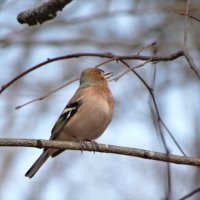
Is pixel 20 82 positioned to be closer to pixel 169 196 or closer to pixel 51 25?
pixel 51 25

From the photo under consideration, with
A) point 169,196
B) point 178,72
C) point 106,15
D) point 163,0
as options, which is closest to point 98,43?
point 106,15

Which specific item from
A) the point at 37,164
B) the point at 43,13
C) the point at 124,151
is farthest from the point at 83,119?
the point at 43,13

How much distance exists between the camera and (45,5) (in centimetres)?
442

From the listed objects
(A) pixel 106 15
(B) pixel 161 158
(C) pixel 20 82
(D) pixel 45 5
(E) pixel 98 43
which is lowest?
(C) pixel 20 82

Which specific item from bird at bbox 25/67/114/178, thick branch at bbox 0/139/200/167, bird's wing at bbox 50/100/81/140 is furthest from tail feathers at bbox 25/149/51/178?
thick branch at bbox 0/139/200/167

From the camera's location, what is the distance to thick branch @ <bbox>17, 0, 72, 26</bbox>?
14.4ft

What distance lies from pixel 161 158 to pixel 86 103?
7.77 ft

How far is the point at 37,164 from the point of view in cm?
674

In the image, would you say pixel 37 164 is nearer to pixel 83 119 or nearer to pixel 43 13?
pixel 83 119

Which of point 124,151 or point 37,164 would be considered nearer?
point 124,151

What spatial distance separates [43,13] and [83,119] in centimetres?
253

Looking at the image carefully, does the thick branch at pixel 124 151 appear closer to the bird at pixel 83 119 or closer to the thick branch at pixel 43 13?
the thick branch at pixel 43 13

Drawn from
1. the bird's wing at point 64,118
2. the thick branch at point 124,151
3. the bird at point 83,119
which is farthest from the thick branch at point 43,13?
the bird's wing at point 64,118

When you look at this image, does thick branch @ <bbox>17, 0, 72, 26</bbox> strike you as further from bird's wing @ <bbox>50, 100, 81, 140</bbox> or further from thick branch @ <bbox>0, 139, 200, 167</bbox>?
bird's wing @ <bbox>50, 100, 81, 140</bbox>
